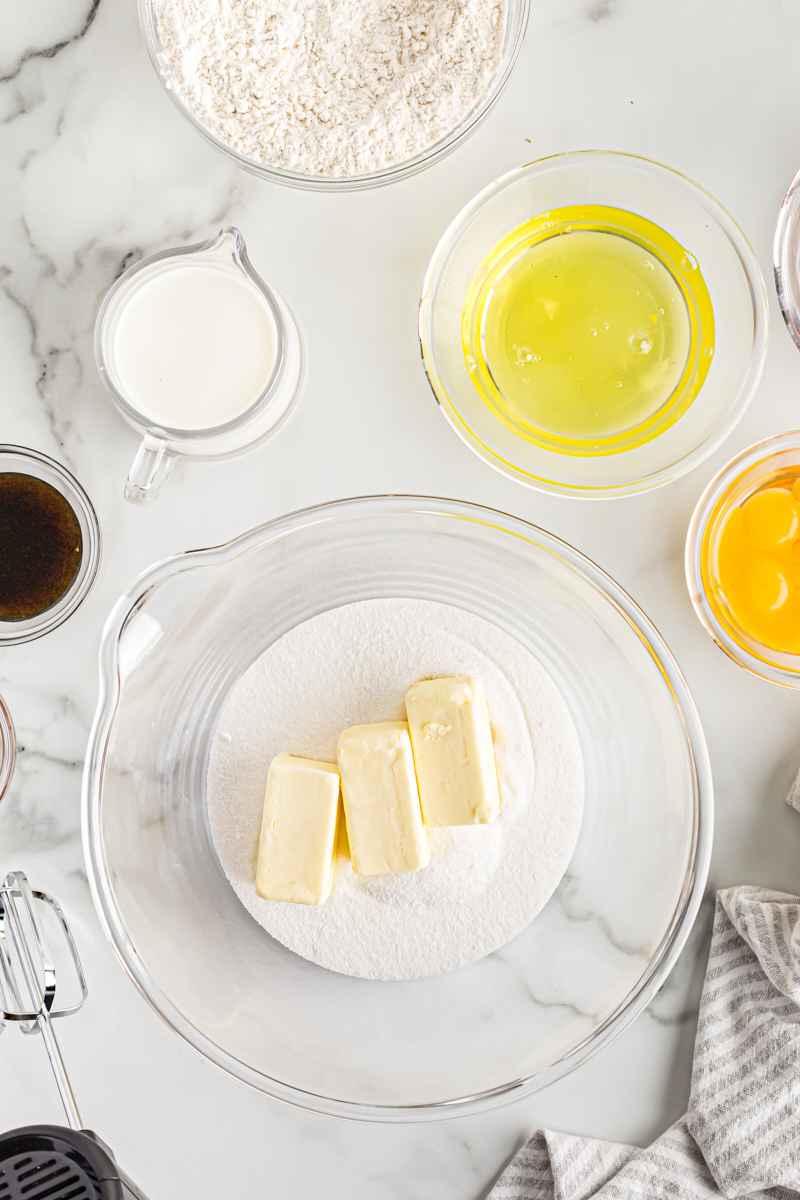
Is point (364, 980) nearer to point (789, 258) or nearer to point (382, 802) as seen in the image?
point (382, 802)

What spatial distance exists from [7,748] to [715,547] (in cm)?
87

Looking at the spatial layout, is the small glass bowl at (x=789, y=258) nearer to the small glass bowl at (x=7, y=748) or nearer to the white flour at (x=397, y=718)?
the white flour at (x=397, y=718)

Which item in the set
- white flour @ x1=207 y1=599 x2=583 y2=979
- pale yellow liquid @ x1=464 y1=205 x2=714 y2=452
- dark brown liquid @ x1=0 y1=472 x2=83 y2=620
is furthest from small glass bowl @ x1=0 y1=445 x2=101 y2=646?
pale yellow liquid @ x1=464 y1=205 x2=714 y2=452

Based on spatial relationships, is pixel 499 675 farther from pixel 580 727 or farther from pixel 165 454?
pixel 165 454

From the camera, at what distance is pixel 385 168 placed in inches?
31.9

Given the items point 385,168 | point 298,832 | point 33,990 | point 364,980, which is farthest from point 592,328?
point 33,990

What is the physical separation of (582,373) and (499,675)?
1.17 ft

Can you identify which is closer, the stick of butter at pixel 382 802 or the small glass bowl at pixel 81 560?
the stick of butter at pixel 382 802

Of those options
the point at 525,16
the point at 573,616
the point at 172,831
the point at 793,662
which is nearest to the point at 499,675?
the point at 573,616

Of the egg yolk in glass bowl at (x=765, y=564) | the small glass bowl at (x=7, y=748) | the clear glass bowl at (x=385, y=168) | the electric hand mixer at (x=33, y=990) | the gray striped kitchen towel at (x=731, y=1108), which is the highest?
the clear glass bowl at (x=385, y=168)

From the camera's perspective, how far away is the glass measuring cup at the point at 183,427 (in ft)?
2.71

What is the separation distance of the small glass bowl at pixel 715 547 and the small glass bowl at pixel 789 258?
13 cm

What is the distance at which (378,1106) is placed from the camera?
0.88m

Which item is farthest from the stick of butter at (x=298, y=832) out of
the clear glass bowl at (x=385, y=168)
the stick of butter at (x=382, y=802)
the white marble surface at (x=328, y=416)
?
the clear glass bowl at (x=385, y=168)
